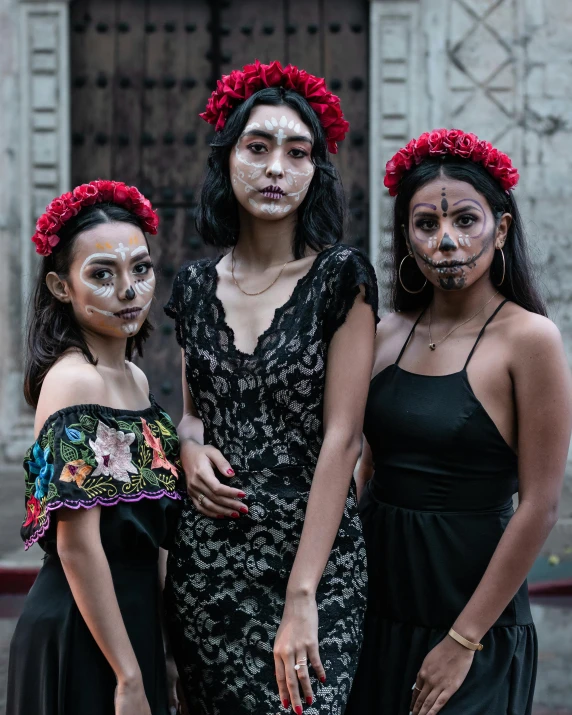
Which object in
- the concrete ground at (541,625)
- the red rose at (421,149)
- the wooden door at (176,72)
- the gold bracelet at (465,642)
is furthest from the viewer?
the wooden door at (176,72)

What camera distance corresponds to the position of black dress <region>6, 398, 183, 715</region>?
2.33m

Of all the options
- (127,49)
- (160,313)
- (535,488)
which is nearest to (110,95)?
(127,49)

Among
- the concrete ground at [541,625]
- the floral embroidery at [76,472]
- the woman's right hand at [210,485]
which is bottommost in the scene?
the concrete ground at [541,625]

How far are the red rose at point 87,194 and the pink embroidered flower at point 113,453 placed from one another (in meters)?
0.61

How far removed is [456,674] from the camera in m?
2.35

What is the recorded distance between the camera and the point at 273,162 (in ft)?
8.16

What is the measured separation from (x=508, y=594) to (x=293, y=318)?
0.83 metres

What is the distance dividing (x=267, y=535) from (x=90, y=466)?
1.47ft

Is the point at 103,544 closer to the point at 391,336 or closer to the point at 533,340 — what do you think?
the point at 391,336

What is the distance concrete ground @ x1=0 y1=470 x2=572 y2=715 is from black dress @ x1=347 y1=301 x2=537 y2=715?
73.5 inches

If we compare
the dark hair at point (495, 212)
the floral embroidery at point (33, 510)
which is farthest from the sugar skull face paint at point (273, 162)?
the floral embroidery at point (33, 510)

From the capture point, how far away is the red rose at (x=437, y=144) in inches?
101

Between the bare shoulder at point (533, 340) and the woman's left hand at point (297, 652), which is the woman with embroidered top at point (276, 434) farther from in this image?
the bare shoulder at point (533, 340)

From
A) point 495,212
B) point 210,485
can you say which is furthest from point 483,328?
point 210,485
